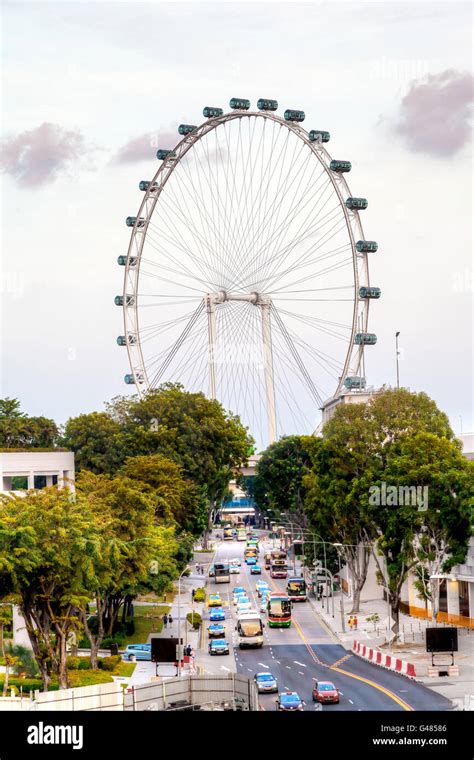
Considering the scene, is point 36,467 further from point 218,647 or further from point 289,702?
point 289,702

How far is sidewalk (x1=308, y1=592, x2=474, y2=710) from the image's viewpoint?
61938 millimetres

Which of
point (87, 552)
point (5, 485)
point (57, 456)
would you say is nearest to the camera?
point (87, 552)

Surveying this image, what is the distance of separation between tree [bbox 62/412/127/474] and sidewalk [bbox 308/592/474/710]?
82.8ft

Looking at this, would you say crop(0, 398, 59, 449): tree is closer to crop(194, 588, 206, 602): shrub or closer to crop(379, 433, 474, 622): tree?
crop(194, 588, 206, 602): shrub

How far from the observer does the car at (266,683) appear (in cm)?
6000

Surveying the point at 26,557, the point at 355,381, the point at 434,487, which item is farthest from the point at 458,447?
the point at 26,557

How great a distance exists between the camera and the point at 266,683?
60688mm

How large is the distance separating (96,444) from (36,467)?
23.7 meters

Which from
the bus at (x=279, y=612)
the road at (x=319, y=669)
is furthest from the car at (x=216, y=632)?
the bus at (x=279, y=612)

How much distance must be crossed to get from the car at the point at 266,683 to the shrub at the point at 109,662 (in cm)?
1302

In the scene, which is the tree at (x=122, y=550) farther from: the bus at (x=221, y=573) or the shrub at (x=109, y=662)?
the bus at (x=221, y=573)

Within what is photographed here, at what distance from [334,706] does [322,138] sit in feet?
216
